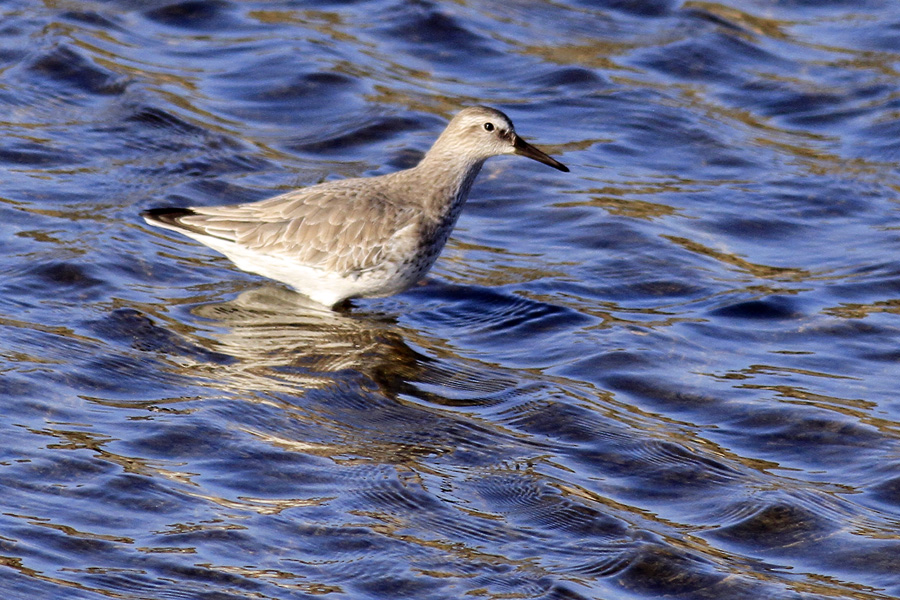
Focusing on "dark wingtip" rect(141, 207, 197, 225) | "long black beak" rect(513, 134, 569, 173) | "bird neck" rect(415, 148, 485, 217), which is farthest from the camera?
"long black beak" rect(513, 134, 569, 173)

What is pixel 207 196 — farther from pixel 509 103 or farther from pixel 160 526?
pixel 160 526

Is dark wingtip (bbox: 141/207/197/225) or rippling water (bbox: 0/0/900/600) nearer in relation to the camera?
rippling water (bbox: 0/0/900/600)

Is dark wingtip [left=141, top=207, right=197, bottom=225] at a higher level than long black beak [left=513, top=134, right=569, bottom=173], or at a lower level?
lower

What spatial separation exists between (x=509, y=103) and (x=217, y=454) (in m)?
5.94

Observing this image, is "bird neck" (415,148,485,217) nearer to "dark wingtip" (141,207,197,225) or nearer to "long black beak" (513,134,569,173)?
"long black beak" (513,134,569,173)

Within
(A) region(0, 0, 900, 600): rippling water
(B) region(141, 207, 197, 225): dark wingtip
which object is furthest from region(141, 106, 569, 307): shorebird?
(A) region(0, 0, 900, 600): rippling water

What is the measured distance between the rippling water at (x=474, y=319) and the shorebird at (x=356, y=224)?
279 millimetres

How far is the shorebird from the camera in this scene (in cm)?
791

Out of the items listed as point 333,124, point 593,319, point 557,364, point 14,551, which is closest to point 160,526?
point 14,551

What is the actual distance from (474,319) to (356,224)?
95cm

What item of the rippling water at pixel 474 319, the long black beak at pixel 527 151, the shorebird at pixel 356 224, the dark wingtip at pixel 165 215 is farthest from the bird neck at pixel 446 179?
the dark wingtip at pixel 165 215

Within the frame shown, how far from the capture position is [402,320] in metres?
8.16

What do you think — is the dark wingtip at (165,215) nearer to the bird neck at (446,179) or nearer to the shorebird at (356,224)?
the shorebird at (356,224)

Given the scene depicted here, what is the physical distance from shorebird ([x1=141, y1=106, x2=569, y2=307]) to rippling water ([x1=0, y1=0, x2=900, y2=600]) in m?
0.28
